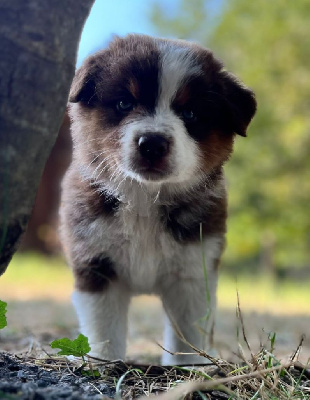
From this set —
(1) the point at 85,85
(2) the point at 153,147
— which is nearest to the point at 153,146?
(2) the point at 153,147

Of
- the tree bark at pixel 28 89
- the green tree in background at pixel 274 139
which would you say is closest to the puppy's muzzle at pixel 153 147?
the tree bark at pixel 28 89

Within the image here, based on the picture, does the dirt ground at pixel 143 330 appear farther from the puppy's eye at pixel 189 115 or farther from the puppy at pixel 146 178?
the puppy's eye at pixel 189 115

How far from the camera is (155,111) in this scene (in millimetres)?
3104

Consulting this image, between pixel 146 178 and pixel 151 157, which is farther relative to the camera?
pixel 146 178

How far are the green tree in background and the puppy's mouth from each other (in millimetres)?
13441

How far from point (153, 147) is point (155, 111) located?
Answer: 26cm

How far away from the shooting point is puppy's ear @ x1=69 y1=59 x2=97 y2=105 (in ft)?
10.8

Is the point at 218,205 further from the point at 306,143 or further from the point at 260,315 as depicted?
the point at 306,143

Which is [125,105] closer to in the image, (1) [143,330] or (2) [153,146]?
(2) [153,146]

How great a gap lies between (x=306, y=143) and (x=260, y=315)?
9.82 metres

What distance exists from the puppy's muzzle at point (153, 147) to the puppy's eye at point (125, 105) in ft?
0.98

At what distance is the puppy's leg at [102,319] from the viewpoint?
3.48 meters

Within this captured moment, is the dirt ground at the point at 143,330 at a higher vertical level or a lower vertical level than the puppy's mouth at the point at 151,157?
lower

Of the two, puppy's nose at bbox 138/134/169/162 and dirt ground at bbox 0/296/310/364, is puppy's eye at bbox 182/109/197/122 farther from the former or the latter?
dirt ground at bbox 0/296/310/364
